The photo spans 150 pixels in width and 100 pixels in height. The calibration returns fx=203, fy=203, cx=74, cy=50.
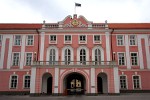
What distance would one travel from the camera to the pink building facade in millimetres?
31188

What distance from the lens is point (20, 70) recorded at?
31703 millimetres

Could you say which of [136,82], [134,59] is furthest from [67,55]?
[136,82]

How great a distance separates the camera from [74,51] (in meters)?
31.8

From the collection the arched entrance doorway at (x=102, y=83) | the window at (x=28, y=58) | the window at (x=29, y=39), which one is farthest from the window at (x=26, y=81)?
the arched entrance doorway at (x=102, y=83)

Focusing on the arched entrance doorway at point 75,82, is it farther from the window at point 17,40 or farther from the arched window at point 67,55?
the window at point 17,40

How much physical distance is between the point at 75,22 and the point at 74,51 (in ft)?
15.7

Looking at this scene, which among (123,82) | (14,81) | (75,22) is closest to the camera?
(123,82)

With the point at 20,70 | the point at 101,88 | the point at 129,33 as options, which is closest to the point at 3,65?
the point at 20,70

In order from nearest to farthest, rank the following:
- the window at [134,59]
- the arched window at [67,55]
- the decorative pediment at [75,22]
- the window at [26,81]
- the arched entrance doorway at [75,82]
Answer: the window at [26,81] → the arched window at [67,55] → the arched entrance doorway at [75,82] → the window at [134,59] → the decorative pediment at [75,22]

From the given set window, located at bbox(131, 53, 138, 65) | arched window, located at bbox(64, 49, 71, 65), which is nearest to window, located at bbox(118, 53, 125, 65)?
window, located at bbox(131, 53, 138, 65)

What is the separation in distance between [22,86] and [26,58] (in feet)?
14.5

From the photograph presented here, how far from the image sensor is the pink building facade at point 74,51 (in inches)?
1228

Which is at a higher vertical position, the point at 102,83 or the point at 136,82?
the point at 136,82

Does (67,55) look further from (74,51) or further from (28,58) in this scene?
(28,58)
